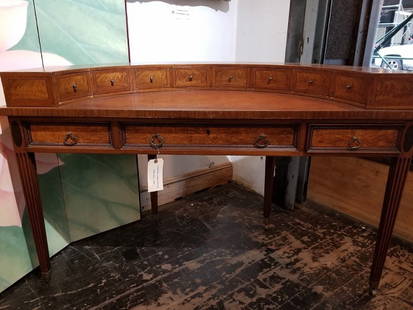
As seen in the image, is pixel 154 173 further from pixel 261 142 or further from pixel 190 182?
pixel 190 182

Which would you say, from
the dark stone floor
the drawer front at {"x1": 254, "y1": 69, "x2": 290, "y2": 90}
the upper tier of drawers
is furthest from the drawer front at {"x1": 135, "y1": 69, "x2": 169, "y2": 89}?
the dark stone floor

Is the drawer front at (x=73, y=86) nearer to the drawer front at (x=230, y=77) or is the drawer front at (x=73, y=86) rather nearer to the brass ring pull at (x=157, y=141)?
the brass ring pull at (x=157, y=141)

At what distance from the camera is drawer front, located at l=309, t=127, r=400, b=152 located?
1120mm

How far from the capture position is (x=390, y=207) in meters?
1.23

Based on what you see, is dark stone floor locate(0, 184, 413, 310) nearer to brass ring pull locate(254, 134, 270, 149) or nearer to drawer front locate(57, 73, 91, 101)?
brass ring pull locate(254, 134, 270, 149)

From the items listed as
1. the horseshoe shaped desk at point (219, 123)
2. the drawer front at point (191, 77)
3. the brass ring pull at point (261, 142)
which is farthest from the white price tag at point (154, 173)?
the drawer front at point (191, 77)

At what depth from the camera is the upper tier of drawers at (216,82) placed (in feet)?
3.59

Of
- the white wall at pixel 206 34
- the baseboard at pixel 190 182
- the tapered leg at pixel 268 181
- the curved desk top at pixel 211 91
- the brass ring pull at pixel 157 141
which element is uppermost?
the white wall at pixel 206 34

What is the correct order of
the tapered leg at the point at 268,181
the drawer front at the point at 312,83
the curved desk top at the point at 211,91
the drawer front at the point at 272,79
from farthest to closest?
the tapered leg at the point at 268,181
the drawer front at the point at 272,79
the drawer front at the point at 312,83
the curved desk top at the point at 211,91

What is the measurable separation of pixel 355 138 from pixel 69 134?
104 cm

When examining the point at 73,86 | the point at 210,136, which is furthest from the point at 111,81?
the point at 210,136

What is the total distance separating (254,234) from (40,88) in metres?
1.33

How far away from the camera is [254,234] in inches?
71.9

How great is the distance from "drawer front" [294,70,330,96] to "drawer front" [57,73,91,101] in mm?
940
